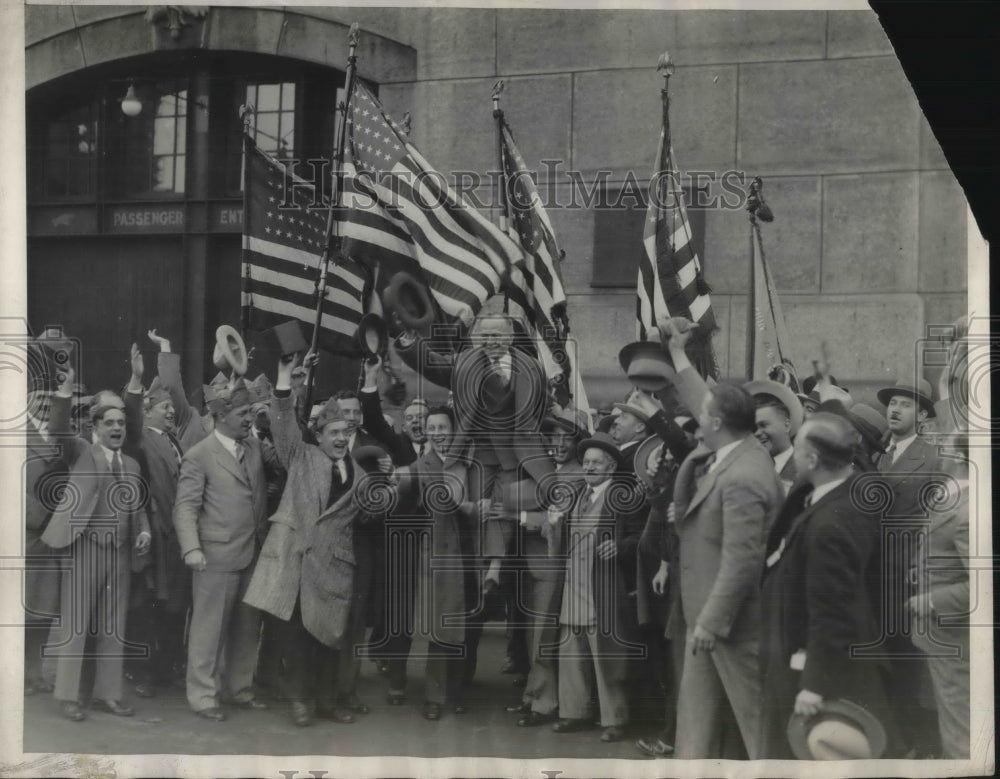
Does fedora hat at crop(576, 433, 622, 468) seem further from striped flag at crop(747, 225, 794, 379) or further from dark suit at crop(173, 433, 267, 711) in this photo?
dark suit at crop(173, 433, 267, 711)

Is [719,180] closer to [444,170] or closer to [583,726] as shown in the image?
[444,170]

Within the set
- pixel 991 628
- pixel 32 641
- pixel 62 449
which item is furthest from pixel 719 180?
pixel 32 641

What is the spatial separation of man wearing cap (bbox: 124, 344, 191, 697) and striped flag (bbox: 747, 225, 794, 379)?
132 inches

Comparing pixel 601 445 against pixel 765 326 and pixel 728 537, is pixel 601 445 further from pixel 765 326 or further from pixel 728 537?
pixel 765 326

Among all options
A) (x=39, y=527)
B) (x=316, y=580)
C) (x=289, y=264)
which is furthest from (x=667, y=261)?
(x=39, y=527)

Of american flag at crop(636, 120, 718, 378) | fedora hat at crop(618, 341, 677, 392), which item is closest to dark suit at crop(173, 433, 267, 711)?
fedora hat at crop(618, 341, 677, 392)

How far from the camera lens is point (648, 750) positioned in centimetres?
598

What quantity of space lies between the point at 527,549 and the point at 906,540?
207cm

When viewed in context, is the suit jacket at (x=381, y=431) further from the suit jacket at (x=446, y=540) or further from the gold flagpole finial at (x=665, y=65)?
the gold flagpole finial at (x=665, y=65)

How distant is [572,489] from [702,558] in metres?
0.79

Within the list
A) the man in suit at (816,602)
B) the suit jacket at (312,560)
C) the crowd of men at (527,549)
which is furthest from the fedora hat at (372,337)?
the man in suit at (816,602)

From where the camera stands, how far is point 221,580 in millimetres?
6117

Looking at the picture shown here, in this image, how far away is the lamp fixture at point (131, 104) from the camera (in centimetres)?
661

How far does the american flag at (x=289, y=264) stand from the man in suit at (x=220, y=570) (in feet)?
2.98
